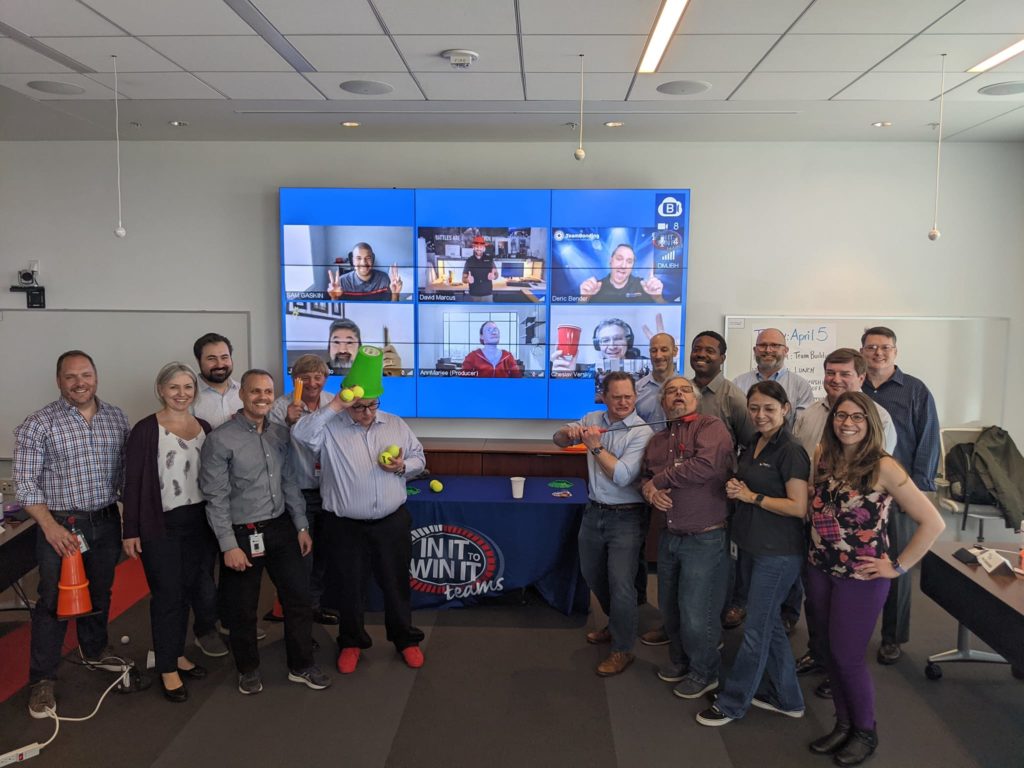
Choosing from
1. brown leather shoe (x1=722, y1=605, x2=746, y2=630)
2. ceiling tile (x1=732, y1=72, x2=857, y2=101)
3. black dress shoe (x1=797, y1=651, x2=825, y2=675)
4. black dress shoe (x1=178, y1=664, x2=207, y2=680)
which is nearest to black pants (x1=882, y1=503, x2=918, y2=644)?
black dress shoe (x1=797, y1=651, x2=825, y2=675)

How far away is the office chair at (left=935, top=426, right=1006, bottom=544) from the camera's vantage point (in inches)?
184

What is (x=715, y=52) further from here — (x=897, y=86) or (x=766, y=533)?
(x=766, y=533)

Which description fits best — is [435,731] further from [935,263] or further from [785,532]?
[935,263]

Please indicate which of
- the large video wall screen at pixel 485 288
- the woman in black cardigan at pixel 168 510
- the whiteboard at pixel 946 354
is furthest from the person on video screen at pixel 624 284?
the woman in black cardigan at pixel 168 510

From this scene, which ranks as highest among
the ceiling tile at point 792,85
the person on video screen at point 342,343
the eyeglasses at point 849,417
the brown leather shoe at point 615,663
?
the ceiling tile at point 792,85

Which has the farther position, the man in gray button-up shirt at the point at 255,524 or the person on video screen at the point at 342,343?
the person on video screen at the point at 342,343

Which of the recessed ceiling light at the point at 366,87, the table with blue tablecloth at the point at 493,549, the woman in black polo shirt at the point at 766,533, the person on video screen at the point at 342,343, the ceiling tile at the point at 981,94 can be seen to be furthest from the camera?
the person on video screen at the point at 342,343

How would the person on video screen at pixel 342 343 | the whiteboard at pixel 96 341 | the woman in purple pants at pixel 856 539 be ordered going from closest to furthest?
the woman in purple pants at pixel 856 539, the person on video screen at pixel 342 343, the whiteboard at pixel 96 341

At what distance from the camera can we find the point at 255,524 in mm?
3121

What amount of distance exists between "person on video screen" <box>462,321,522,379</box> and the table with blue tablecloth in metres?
1.47

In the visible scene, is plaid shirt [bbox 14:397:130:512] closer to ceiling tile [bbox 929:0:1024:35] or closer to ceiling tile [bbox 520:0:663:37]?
ceiling tile [bbox 520:0:663:37]

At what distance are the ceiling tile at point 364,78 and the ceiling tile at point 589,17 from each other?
973mm

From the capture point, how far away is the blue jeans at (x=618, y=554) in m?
3.36

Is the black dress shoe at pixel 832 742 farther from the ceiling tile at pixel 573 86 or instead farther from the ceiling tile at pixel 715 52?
the ceiling tile at pixel 573 86
